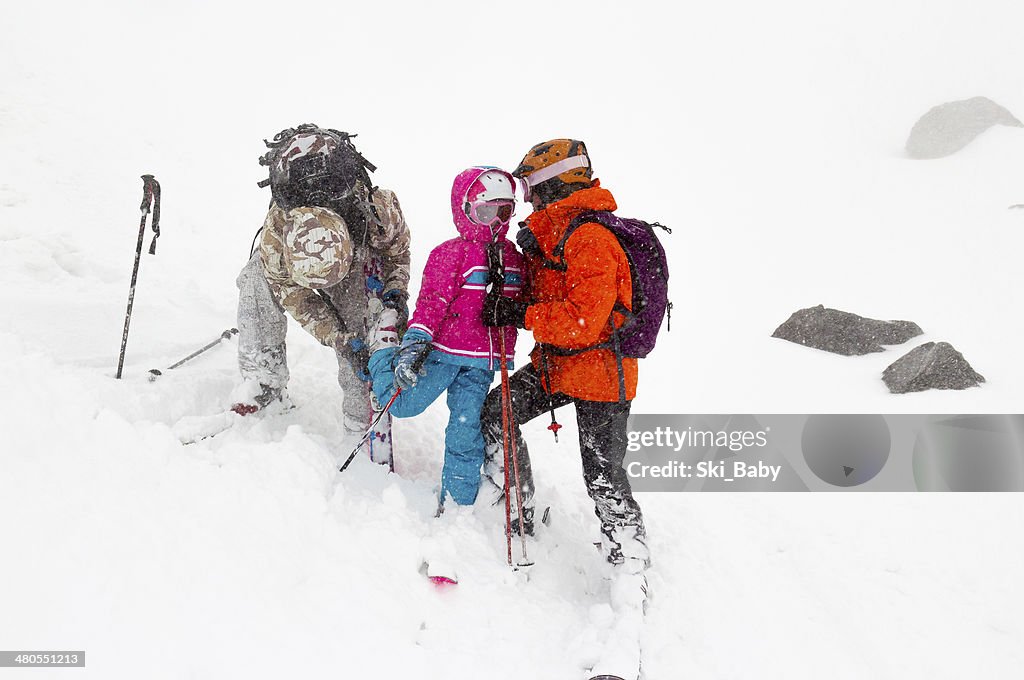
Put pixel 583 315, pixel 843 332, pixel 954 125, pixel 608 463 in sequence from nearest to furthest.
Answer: pixel 583 315, pixel 608 463, pixel 843 332, pixel 954 125

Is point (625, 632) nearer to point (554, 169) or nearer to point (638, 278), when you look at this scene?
point (638, 278)

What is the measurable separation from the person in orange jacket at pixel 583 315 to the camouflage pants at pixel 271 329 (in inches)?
49.4

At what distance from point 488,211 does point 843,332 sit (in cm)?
767

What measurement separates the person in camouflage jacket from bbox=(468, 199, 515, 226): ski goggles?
1.01 meters

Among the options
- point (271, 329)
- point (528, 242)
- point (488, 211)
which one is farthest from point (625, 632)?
point (271, 329)

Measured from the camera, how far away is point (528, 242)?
3.60 m

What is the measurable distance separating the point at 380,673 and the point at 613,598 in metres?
1.37

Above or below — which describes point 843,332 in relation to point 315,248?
below

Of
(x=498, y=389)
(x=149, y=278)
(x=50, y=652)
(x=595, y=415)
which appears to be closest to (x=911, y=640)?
(x=595, y=415)

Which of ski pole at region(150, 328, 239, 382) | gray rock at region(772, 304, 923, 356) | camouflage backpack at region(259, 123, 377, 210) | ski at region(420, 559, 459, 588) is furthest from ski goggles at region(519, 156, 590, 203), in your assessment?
gray rock at region(772, 304, 923, 356)

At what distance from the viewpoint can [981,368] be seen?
777 cm

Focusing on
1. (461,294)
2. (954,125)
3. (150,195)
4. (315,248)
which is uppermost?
(954,125)

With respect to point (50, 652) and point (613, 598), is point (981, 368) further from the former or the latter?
point (50, 652)

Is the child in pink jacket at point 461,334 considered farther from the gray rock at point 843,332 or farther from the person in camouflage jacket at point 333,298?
the gray rock at point 843,332
